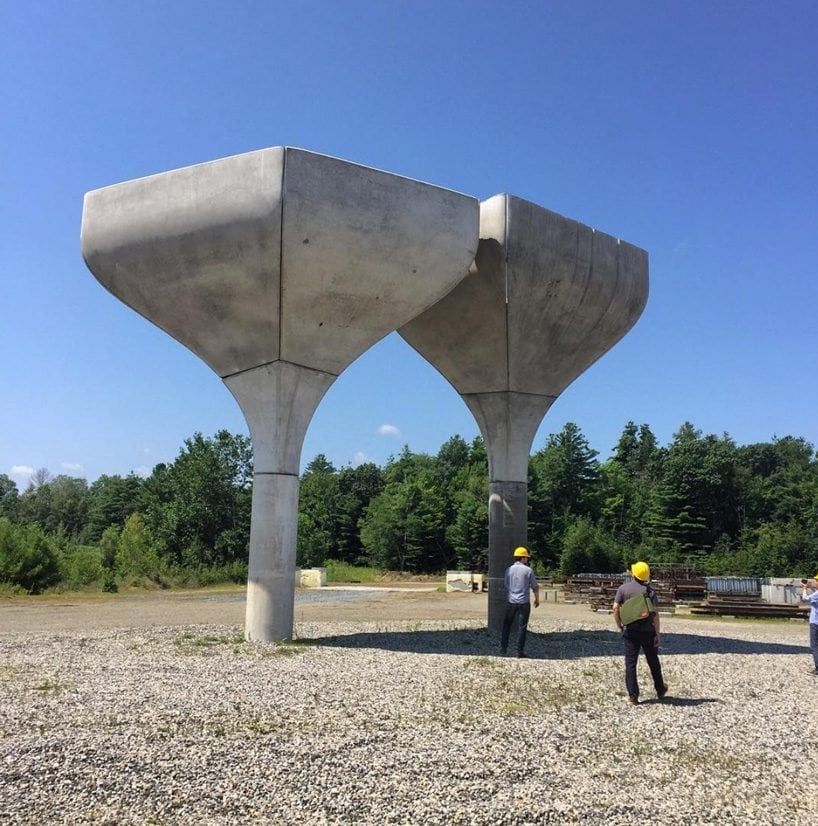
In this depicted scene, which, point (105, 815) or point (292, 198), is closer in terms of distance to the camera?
point (105, 815)

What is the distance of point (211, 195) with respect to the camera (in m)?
12.1

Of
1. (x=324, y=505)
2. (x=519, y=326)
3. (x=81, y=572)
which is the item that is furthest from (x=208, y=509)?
(x=519, y=326)

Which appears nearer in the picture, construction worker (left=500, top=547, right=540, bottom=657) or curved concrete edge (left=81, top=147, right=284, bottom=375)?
construction worker (left=500, top=547, right=540, bottom=657)

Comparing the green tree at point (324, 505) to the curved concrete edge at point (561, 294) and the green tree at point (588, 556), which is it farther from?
the curved concrete edge at point (561, 294)

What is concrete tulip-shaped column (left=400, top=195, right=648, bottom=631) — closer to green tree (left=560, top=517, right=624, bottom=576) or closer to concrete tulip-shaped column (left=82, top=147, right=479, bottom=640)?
concrete tulip-shaped column (left=82, top=147, right=479, bottom=640)

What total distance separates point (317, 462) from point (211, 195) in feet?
268

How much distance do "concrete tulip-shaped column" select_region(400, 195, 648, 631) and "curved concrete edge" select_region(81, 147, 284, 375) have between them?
4753mm

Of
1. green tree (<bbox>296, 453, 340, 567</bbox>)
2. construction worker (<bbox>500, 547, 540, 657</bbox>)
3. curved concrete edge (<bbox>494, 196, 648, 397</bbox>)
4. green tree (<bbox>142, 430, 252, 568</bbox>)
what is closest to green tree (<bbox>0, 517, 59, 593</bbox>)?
green tree (<bbox>142, 430, 252, 568</bbox>)

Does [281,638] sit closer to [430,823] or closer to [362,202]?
[362,202]

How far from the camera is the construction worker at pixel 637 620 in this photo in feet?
26.0

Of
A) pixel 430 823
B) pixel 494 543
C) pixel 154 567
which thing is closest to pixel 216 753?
pixel 430 823

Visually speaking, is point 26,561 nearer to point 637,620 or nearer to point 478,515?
point 637,620

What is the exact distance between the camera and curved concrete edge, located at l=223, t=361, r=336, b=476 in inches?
509

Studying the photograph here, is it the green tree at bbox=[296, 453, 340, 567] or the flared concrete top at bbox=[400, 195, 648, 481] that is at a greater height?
the flared concrete top at bbox=[400, 195, 648, 481]
